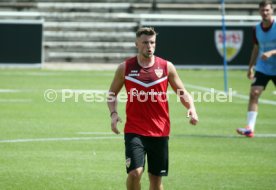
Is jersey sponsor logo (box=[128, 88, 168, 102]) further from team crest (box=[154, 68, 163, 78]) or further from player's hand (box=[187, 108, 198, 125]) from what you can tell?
player's hand (box=[187, 108, 198, 125])

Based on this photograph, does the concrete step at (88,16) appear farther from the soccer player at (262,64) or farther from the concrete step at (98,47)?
the soccer player at (262,64)

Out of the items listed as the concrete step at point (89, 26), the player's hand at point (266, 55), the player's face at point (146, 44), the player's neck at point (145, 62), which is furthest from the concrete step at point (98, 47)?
the player's face at point (146, 44)

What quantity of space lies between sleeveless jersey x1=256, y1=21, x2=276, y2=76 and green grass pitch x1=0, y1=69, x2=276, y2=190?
4.14 feet

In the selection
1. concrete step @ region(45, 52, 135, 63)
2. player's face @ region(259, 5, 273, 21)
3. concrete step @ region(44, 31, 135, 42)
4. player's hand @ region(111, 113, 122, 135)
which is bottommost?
concrete step @ region(45, 52, 135, 63)

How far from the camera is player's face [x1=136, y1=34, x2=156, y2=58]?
8773 mm

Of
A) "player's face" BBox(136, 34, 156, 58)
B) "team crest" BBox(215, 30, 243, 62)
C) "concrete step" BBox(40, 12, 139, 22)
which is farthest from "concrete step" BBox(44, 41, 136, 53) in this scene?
"player's face" BBox(136, 34, 156, 58)

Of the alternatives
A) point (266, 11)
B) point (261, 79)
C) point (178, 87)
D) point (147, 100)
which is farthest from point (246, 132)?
point (147, 100)

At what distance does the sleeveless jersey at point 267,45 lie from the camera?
1544 centimetres

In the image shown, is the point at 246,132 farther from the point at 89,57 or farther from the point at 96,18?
the point at 96,18

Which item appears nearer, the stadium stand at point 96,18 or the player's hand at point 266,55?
the player's hand at point 266,55

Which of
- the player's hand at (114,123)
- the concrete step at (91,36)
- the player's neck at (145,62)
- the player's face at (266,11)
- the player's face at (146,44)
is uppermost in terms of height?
the player's face at (146,44)

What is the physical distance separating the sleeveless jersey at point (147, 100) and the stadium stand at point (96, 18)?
27033mm

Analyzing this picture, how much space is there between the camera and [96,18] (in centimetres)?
3788

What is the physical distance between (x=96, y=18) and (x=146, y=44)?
29.3m
